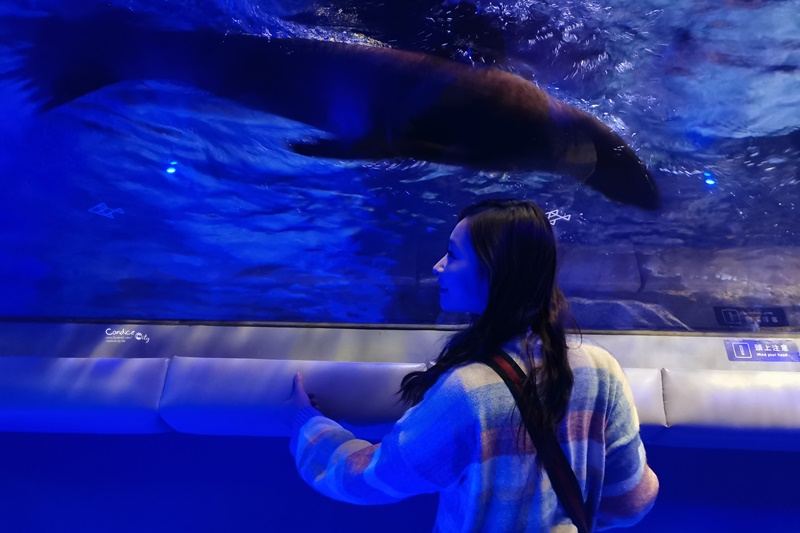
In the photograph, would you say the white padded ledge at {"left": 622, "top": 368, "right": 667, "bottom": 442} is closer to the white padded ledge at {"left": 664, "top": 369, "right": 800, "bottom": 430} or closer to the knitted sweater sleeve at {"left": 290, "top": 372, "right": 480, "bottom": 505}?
the white padded ledge at {"left": 664, "top": 369, "right": 800, "bottom": 430}

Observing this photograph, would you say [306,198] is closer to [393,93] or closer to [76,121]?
[393,93]

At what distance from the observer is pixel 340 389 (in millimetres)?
1553

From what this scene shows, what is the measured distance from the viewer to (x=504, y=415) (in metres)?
0.82

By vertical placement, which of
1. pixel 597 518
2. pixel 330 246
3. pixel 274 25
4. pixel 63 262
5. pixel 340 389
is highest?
pixel 274 25

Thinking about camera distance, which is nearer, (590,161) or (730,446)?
(730,446)

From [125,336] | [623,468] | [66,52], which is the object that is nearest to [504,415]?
[623,468]

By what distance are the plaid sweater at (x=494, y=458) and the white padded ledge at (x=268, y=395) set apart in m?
0.52

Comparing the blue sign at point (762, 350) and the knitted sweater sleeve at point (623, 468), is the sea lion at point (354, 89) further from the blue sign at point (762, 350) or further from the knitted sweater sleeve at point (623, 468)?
the knitted sweater sleeve at point (623, 468)

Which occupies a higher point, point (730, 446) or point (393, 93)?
point (393, 93)

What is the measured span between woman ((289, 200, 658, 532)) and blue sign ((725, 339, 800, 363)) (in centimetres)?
161

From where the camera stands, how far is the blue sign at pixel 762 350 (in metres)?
2.21

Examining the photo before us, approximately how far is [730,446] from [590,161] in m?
1.77

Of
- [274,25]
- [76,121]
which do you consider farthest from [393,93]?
[76,121]

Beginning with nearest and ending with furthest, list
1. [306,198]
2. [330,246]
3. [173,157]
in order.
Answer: [173,157] < [306,198] < [330,246]
